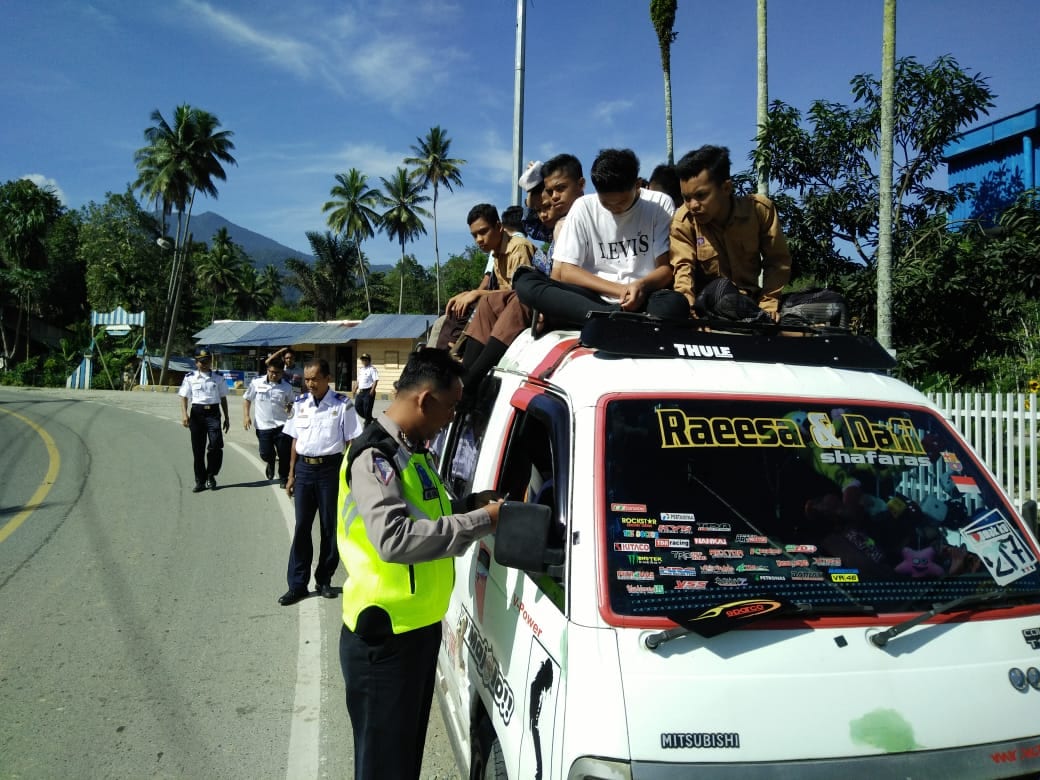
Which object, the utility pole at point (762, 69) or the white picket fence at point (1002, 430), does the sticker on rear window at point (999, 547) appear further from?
the utility pole at point (762, 69)

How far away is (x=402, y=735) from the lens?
2596 mm

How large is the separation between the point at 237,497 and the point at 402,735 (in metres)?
8.67

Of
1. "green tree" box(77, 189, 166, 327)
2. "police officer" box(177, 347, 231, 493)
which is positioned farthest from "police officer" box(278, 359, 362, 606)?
"green tree" box(77, 189, 166, 327)

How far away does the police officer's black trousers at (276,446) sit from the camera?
1029 cm

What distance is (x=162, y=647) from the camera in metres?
5.05

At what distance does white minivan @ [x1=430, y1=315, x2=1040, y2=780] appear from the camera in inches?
73.9

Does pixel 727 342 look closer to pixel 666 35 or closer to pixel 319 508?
pixel 319 508

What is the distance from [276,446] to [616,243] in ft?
26.6

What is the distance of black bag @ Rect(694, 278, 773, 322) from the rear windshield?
59 cm

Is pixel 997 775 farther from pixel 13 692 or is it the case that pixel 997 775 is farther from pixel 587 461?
pixel 13 692

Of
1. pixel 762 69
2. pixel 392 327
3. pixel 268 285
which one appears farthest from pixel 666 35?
pixel 268 285

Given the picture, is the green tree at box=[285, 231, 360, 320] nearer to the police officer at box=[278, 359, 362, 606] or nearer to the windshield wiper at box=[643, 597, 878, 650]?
the police officer at box=[278, 359, 362, 606]

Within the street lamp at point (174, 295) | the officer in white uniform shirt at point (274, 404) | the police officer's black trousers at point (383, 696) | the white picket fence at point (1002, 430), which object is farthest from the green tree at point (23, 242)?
the police officer's black trousers at point (383, 696)

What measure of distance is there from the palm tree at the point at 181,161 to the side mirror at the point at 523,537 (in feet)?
161
